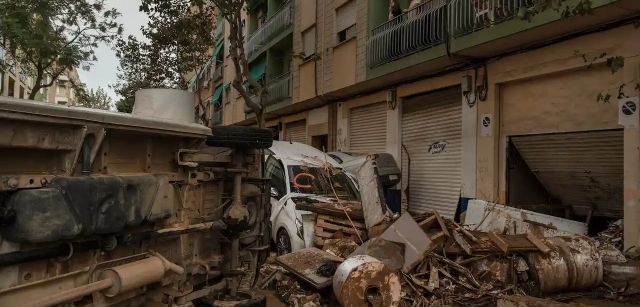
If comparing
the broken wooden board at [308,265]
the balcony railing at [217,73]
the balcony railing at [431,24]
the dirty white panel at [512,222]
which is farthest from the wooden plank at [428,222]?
the balcony railing at [217,73]

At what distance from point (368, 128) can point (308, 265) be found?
30.0 ft

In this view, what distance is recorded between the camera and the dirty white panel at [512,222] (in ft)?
24.4

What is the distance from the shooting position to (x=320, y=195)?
9.03m

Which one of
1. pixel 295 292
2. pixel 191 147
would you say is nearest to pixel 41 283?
pixel 191 147

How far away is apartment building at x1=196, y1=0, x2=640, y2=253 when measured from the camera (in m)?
7.75

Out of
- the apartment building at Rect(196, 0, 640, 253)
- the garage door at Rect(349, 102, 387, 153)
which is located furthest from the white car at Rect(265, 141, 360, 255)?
the garage door at Rect(349, 102, 387, 153)

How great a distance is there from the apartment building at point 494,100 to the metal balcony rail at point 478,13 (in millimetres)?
26

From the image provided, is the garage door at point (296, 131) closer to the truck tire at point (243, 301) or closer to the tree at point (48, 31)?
the tree at point (48, 31)

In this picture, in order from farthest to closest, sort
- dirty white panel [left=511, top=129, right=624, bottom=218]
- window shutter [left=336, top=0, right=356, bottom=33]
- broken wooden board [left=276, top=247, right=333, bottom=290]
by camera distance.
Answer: window shutter [left=336, top=0, right=356, bottom=33]
dirty white panel [left=511, top=129, right=624, bottom=218]
broken wooden board [left=276, top=247, right=333, bottom=290]

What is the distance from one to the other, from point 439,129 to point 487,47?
2920mm

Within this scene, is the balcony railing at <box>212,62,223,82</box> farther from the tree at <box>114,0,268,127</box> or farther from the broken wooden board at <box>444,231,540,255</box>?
the broken wooden board at <box>444,231,540,255</box>

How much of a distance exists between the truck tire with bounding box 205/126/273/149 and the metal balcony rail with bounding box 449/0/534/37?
5.86 metres

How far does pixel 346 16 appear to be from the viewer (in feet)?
50.3

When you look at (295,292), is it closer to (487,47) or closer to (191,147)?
(191,147)
